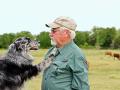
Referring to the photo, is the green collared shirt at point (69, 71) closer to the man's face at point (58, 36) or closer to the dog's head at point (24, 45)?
the man's face at point (58, 36)

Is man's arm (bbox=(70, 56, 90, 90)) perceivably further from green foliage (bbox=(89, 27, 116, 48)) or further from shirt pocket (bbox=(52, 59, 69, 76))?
green foliage (bbox=(89, 27, 116, 48))

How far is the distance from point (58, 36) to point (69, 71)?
55 centimetres

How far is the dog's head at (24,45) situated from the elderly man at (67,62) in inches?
79.5

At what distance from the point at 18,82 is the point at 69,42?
1809mm

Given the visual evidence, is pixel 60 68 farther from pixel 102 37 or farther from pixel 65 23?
pixel 102 37

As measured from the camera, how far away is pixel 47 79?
27.6ft

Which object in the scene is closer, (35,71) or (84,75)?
(84,75)

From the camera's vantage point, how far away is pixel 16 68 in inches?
389

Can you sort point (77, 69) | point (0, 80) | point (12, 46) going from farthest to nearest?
point (12, 46)
point (0, 80)
point (77, 69)

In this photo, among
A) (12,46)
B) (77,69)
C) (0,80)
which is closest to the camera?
(77,69)

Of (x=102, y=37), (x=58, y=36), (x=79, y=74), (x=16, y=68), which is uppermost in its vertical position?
(x=58, y=36)

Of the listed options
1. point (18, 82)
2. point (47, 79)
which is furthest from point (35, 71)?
point (47, 79)

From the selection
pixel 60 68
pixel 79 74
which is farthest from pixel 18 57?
pixel 79 74

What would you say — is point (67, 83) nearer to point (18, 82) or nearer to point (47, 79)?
point (47, 79)
